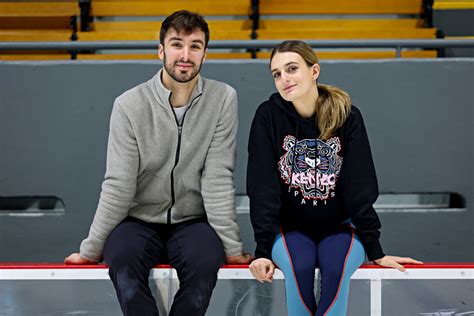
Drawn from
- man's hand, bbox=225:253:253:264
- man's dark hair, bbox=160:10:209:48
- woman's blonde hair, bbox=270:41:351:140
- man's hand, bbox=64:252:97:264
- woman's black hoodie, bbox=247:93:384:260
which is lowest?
man's hand, bbox=64:252:97:264

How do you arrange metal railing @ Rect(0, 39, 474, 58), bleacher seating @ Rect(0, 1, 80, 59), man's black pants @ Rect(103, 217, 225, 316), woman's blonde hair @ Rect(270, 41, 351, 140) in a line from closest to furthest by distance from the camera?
man's black pants @ Rect(103, 217, 225, 316) → woman's blonde hair @ Rect(270, 41, 351, 140) → metal railing @ Rect(0, 39, 474, 58) → bleacher seating @ Rect(0, 1, 80, 59)

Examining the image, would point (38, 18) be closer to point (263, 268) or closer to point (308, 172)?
point (308, 172)

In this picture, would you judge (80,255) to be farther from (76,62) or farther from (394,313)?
(76,62)

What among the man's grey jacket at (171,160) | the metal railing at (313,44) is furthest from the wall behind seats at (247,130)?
the man's grey jacket at (171,160)

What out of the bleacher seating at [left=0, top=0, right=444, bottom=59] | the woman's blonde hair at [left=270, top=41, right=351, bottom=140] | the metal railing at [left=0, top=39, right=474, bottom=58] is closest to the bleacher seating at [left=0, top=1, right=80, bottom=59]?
the bleacher seating at [left=0, top=0, right=444, bottom=59]

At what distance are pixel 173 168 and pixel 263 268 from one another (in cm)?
50

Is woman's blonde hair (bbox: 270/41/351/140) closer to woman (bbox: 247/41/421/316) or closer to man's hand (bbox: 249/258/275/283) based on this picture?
woman (bbox: 247/41/421/316)

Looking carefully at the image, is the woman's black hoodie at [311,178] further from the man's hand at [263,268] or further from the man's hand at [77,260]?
the man's hand at [77,260]

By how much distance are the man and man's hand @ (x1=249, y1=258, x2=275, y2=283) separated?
11 centimetres

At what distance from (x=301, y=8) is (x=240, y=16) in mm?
512

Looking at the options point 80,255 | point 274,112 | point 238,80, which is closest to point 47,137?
point 238,80

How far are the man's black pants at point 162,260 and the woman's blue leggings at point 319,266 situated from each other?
23 centimetres

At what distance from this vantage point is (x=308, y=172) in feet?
7.47

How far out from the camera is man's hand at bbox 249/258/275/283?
216 centimetres
